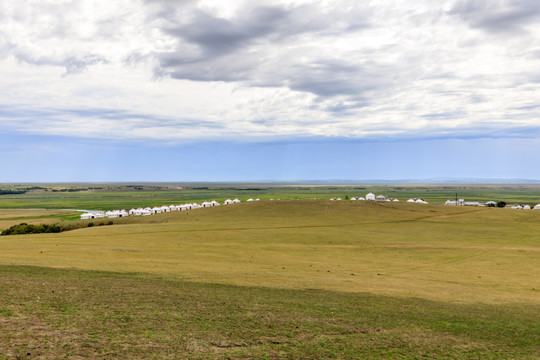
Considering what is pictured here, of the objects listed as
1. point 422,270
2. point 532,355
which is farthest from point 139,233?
point 532,355

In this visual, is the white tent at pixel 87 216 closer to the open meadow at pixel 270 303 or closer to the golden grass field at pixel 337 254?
the golden grass field at pixel 337 254

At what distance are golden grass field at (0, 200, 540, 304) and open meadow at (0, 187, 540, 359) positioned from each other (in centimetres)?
22

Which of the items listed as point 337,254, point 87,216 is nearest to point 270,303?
point 337,254

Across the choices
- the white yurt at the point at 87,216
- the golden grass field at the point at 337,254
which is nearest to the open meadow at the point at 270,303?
the golden grass field at the point at 337,254

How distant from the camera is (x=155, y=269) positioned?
93.7 ft

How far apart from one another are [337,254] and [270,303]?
26.9 m

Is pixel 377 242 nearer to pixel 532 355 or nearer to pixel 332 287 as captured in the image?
pixel 332 287

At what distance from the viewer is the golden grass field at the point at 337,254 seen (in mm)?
26734

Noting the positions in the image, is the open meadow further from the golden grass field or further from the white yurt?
the white yurt

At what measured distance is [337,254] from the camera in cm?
4450

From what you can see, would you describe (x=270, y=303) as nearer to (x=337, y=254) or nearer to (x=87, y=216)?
(x=337, y=254)

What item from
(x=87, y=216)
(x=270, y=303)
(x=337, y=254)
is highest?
(x=270, y=303)

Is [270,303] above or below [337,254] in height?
above

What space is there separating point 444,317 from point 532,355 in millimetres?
4726
